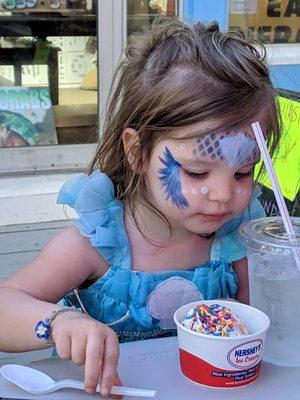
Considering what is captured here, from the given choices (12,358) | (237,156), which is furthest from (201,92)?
(12,358)

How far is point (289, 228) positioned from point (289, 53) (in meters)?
2.93

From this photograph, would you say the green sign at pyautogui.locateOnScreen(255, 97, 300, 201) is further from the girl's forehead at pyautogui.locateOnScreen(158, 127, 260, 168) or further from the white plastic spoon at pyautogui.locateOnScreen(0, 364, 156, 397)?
the white plastic spoon at pyautogui.locateOnScreen(0, 364, 156, 397)

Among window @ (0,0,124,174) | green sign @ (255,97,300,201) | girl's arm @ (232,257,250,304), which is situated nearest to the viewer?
girl's arm @ (232,257,250,304)

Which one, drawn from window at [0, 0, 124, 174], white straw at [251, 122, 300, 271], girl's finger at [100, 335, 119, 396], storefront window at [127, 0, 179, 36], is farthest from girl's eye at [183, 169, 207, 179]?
storefront window at [127, 0, 179, 36]

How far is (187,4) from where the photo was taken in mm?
3352

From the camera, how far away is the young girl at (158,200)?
1.13 meters

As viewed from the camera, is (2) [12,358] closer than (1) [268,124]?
No

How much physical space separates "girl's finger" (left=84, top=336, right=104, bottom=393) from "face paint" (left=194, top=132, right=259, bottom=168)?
0.37m

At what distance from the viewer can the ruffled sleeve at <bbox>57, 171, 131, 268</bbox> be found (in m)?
1.27

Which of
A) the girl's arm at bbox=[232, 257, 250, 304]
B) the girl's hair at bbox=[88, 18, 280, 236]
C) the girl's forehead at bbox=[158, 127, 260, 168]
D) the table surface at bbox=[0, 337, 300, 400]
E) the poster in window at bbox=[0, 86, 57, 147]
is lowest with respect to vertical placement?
the poster in window at bbox=[0, 86, 57, 147]

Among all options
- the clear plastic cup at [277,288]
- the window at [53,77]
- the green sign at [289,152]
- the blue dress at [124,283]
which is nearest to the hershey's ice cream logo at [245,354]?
the clear plastic cup at [277,288]

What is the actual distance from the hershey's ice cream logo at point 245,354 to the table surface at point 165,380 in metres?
0.05

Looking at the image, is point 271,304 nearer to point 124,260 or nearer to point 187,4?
point 124,260

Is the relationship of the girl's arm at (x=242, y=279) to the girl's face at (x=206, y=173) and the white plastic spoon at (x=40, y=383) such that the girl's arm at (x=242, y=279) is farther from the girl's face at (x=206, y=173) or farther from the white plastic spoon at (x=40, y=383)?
the white plastic spoon at (x=40, y=383)
